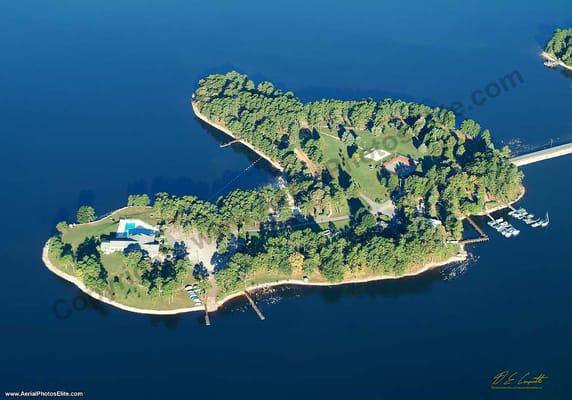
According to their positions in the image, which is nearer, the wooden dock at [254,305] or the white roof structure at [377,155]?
the wooden dock at [254,305]

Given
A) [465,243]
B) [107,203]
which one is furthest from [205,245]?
[465,243]

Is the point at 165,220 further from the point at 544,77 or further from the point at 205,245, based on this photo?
the point at 544,77

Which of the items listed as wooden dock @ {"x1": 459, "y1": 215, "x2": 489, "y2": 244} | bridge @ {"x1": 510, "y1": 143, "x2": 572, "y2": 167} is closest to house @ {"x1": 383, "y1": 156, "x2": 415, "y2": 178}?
wooden dock @ {"x1": 459, "y1": 215, "x2": 489, "y2": 244}

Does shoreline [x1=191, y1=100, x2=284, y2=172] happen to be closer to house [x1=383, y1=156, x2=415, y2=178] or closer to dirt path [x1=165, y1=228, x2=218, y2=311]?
house [x1=383, y1=156, x2=415, y2=178]

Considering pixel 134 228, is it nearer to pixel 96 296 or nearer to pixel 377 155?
pixel 96 296

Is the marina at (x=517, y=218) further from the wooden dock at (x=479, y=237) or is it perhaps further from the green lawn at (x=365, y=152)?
the green lawn at (x=365, y=152)

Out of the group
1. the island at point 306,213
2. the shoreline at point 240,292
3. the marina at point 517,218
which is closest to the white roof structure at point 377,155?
the island at point 306,213
